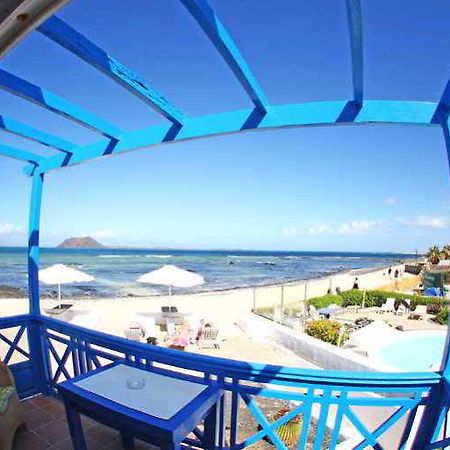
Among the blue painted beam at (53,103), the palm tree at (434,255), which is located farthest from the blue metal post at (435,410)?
the palm tree at (434,255)

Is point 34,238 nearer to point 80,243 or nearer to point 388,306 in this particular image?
point 388,306

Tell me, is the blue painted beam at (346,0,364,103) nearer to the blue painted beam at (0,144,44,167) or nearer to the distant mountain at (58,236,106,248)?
the blue painted beam at (0,144,44,167)

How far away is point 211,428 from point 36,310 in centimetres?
225

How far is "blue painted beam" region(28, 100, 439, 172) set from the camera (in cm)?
180

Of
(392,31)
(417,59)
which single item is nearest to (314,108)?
(392,31)

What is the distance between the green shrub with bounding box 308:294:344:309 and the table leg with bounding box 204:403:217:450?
436 inches

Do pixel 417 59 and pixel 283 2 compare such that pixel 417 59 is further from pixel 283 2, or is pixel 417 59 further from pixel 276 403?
pixel 276 403

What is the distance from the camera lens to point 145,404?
177 centimetres

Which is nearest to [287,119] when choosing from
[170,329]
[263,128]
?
[263,128]

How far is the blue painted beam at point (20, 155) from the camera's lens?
2938 millimetres

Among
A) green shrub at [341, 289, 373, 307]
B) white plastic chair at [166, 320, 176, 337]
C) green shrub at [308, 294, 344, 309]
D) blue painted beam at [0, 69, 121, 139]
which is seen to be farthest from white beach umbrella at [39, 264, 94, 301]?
green shrub at [341, 289, 373, 307]

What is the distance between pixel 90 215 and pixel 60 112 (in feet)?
185

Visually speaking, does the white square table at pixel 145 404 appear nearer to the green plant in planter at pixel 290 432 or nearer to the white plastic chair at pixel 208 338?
the green plant in planter at pixel 290 432

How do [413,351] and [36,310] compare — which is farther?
[413,351]
